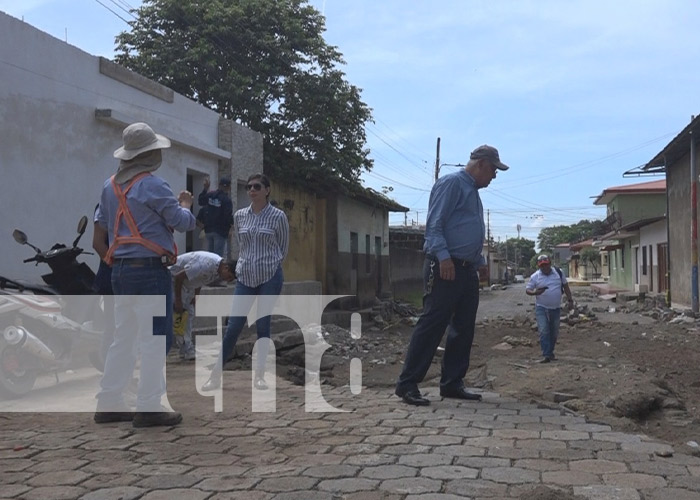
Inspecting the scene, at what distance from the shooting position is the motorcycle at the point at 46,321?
5.54 m

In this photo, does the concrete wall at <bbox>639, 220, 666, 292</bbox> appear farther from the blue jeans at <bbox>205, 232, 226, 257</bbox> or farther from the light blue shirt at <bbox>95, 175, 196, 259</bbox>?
the light blue shirt at <bbox>95, 175, 196, 259</bbox>

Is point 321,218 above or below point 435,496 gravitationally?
above

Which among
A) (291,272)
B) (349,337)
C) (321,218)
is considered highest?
(321,218)

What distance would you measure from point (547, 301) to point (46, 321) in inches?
258

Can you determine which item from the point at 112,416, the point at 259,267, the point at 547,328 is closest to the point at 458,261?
the point at 259,267

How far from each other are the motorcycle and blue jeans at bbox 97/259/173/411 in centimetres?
139

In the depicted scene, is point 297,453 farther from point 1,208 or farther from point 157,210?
point 1,208

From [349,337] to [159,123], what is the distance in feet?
16.7

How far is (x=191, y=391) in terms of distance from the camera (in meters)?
5.62

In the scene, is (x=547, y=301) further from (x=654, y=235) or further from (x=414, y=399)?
(x=654, y=235)

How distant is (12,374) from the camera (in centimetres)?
548

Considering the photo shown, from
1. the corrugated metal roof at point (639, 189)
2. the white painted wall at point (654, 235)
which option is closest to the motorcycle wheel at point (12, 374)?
the white painted wall at point (654, 235)

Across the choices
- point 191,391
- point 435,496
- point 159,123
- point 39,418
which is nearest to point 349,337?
point 159,123

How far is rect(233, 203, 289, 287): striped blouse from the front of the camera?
5.83 metres
